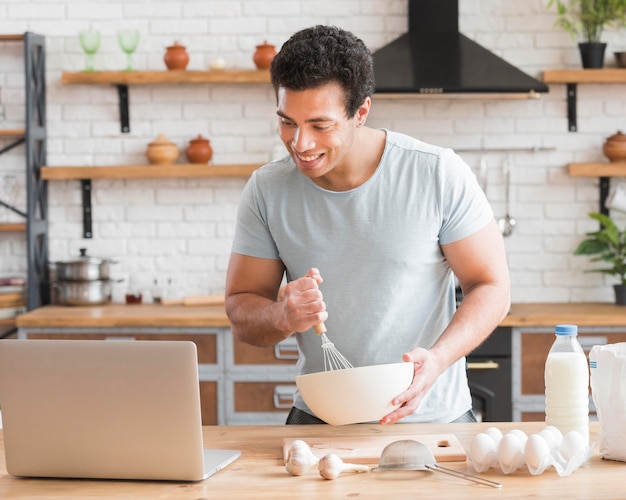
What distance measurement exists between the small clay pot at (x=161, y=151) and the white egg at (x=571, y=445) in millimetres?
3100

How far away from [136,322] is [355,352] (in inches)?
79.0

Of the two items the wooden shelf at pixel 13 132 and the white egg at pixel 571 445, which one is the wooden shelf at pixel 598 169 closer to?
the wooden shelf at pixel 13 132

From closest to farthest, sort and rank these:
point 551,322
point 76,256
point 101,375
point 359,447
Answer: point 101,375, point 359,447, point 551,322, point 76,256

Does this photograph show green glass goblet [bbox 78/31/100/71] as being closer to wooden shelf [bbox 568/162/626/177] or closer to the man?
wooden shelf [bbox 568/162/626/177]

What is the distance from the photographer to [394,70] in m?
4.17

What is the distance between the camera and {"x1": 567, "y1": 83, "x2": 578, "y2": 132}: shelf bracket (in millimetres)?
4555

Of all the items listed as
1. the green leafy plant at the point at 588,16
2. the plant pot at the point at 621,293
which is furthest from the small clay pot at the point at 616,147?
the plant pot at the point at 621,293

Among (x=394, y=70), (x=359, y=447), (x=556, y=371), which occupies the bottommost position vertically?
(x=359, y=447)

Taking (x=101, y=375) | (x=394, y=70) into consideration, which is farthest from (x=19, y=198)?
(x=101, y=375)

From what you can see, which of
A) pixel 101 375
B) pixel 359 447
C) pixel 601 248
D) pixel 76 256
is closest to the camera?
pixel 101 375

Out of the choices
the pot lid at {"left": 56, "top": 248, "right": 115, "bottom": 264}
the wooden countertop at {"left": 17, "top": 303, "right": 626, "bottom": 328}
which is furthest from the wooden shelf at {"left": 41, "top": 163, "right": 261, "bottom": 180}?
the wooden countertop at {"left": 17, "top": 303, "right": 626, "bottom": 328}

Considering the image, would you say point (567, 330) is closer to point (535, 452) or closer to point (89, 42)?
point (535, 452)

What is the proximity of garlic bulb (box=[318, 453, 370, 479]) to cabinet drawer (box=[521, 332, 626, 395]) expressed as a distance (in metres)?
2.44

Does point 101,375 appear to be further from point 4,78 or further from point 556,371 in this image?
point 4,78
